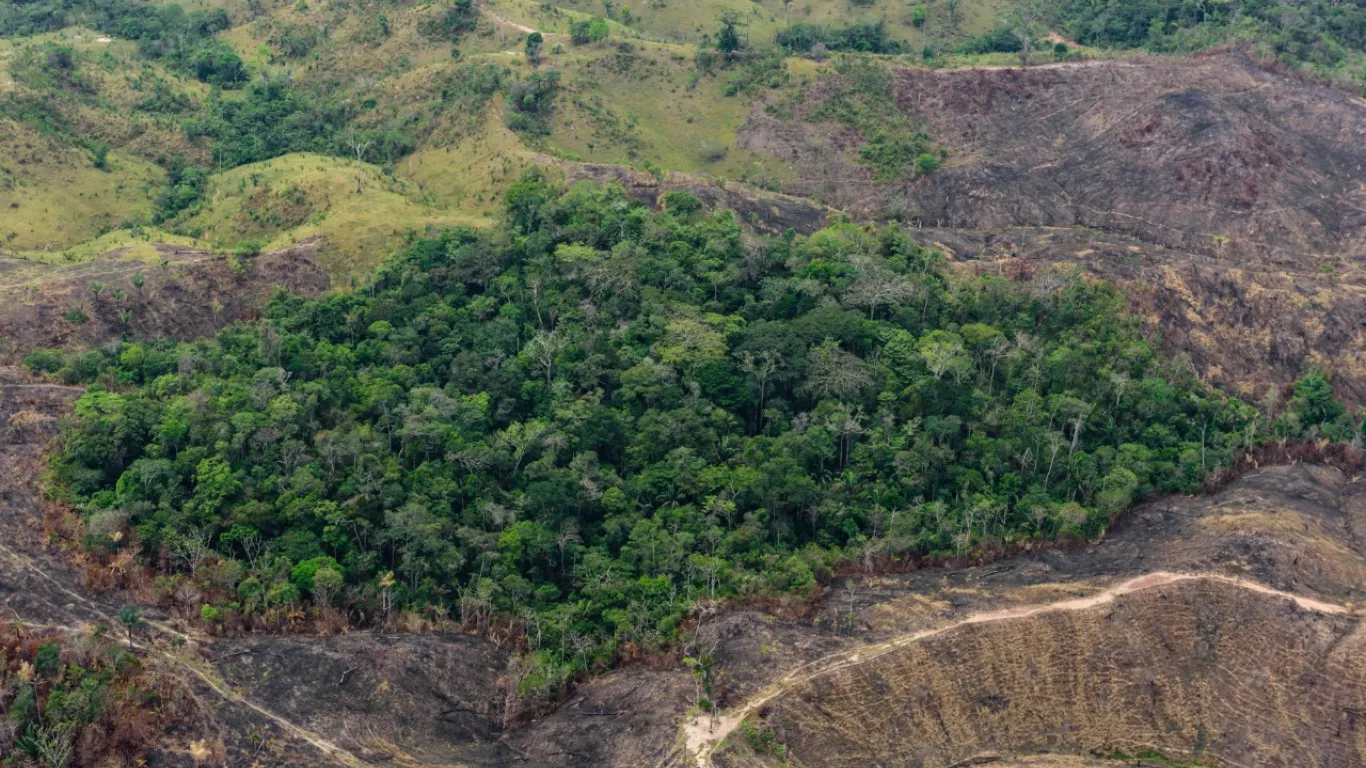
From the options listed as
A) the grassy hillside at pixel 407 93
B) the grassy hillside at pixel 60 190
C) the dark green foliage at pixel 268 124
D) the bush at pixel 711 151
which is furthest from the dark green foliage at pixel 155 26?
the bush at pixel 711 151

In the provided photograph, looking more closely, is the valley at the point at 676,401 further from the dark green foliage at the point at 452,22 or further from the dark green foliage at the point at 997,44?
the dark green foliage at the point at 997,44

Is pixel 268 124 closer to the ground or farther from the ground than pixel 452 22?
closer to the ground

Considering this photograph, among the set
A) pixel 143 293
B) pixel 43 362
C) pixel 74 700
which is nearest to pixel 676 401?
pixel 143 293

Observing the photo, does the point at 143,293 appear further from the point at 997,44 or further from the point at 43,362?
the point at 997,44

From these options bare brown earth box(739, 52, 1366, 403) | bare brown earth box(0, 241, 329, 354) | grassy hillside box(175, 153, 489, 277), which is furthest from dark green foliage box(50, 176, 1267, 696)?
bare brown earth box(739, 52, 1366, 403)

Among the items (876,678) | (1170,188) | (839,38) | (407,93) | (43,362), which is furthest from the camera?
(839,38)

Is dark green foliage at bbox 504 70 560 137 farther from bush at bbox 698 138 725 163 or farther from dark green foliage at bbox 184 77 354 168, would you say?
dark green foliage at bbox 184 77 354 168
